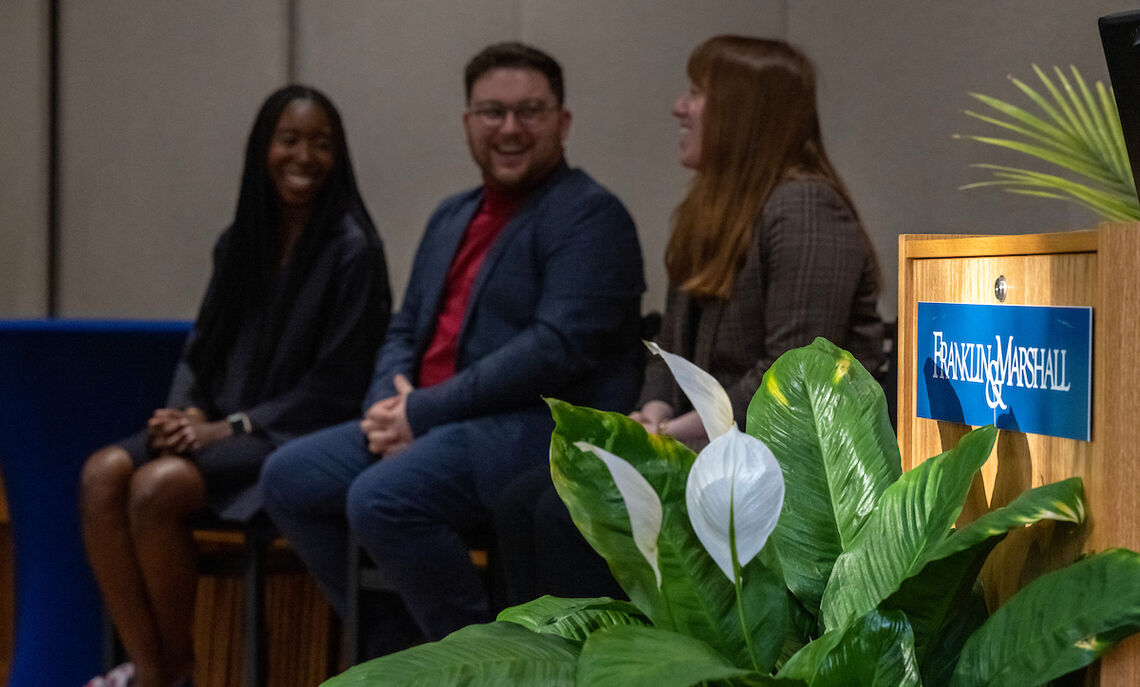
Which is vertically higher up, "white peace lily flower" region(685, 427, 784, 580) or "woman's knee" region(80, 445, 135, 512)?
"white peace lily flower" region(685, 427, 784, 580)

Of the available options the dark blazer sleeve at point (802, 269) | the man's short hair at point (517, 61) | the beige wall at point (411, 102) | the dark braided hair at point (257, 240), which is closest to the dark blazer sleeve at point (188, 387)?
the dark braided hair at point (257, 240)

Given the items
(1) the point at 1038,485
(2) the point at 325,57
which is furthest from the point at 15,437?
(1) the point at 1038,485

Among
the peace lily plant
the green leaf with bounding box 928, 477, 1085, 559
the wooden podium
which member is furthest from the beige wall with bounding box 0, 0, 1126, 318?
the green leaf with bounding box 928, 477, 1085, 559

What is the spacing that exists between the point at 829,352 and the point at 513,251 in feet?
4.78

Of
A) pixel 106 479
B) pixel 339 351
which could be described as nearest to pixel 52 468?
pixel 106 479

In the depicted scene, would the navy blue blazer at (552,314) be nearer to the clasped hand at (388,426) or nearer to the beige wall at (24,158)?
the clasped hand at (388,426)

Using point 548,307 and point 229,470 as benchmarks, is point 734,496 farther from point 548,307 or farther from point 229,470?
point 229,470

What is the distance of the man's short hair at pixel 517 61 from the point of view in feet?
8.30

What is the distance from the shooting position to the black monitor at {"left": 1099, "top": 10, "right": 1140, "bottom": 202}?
725 mm

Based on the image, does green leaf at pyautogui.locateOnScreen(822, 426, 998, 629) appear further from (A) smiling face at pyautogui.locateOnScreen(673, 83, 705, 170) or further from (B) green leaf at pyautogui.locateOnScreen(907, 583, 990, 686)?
(A) smiling face at pyautogui.locateOnScreen(673, 83, 705, 170)

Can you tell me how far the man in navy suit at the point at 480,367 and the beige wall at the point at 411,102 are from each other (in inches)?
28.5

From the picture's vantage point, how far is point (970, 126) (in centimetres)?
274

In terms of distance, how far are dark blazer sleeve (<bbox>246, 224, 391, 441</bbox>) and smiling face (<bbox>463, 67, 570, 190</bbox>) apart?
39cm

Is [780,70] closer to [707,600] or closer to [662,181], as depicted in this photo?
[662,181]
